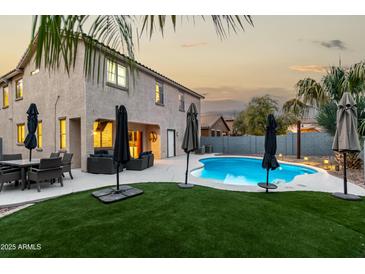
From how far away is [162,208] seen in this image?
4.56 metres

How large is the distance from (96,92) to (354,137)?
10935mm

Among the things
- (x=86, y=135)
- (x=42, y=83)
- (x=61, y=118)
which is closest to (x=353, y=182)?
(x=86, y=135)

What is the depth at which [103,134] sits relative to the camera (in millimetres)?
12211

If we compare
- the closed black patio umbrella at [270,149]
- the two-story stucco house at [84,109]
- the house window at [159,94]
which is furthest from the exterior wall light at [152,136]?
the closed black patio umbrella at [270,149]

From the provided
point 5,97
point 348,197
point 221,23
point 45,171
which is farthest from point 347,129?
point 5,97

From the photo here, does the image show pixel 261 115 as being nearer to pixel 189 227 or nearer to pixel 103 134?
pixel 103 134

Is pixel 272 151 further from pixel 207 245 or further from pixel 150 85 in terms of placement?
pixel 150 85

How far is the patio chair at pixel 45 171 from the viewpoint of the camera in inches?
246

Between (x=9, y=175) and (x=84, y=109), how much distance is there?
4357 millimetres

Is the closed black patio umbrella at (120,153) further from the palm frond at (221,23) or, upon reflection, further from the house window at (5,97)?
the house window at (5,97)

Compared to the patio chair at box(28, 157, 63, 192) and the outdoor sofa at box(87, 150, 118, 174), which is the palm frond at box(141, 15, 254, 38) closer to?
the patio chair at box(28, 157, 63, 192)

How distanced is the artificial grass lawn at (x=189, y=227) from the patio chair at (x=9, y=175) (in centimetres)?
221

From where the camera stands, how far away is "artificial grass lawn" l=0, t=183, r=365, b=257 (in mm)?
2955

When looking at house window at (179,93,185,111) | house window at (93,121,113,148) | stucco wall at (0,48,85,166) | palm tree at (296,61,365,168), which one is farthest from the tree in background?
stucco wall at (0,48,85,166)
